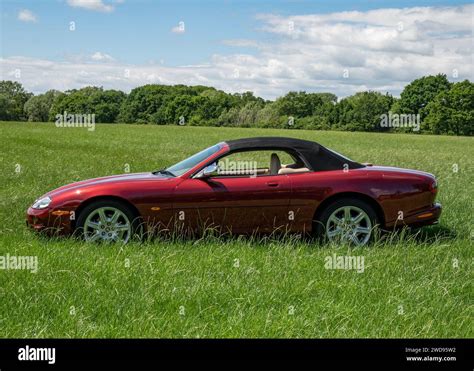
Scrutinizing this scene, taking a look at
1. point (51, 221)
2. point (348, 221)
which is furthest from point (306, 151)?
point (51, 221)

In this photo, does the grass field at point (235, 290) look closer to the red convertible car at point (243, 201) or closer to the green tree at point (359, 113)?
the red convertible car at point (243, 201)

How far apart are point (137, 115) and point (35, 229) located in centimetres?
8303

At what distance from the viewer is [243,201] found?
7066 millimetres

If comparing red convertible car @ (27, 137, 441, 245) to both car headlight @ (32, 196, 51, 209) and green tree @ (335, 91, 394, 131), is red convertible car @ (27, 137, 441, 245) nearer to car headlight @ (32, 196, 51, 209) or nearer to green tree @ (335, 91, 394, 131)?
car headlight @ (32, 196, 51, 209)

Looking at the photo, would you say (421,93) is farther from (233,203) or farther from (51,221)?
(51,221)

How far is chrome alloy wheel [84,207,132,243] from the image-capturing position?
6996 millimetres

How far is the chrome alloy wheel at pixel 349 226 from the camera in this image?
714cm

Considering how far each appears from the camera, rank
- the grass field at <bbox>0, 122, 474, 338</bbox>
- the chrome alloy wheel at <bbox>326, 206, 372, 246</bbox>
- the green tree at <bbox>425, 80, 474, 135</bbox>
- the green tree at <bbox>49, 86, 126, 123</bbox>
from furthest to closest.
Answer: the green tree at <bbox>49, 86, 126, 123</bbox>
the green tree at <bbox>425, 80, 474, 135</bbox>
the chrome alloy wheel at <bbox>326, 206, 372, 246</bbox>
the grass field at <bbox>0, 122, 474, 338</bbox>

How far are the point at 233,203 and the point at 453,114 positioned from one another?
8233 cm

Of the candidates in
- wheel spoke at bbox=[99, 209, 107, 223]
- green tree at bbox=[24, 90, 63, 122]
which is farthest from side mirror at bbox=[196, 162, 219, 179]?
green tree at bbox=[24, 90, 63, 122]

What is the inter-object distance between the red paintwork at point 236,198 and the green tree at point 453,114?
263ft

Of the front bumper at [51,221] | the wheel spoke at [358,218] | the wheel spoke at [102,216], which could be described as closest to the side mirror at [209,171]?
the wheel spoke at [102,216]

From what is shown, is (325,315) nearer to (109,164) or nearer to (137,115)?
(109,164)

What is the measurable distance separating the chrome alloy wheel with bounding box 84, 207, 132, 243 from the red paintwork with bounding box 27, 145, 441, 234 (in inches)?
7.3
